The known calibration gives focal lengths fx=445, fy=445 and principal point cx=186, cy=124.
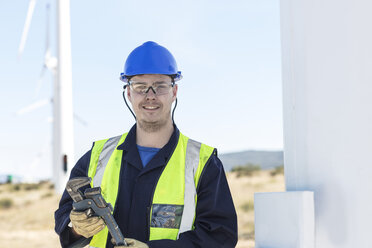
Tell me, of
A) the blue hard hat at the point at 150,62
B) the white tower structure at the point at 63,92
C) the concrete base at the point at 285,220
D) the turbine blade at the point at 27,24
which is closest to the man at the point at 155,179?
the blue hard hat at the point at 150,62

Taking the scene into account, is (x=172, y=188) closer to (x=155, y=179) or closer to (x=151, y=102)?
(x=155, y=179)

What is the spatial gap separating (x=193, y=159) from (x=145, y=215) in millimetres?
534

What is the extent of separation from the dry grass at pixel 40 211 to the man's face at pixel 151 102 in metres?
11.4

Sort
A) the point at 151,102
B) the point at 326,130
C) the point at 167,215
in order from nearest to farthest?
the point at 326,130 → the point at 167,215 → the point at 151,102

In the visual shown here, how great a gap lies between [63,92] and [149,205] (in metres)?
12.0

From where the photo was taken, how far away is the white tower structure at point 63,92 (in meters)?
14.4

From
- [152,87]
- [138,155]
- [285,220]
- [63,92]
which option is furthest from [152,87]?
[63,92]


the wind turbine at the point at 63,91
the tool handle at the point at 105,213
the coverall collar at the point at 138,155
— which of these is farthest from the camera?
the wind turbine at the point at 63,91

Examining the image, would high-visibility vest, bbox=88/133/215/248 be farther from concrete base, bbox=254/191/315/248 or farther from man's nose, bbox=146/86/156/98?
concrete base, bbox=254/191/315/248

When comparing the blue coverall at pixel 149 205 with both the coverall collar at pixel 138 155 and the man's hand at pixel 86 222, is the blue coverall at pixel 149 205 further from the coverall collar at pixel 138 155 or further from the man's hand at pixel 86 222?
the man's hand at pixel 86 222

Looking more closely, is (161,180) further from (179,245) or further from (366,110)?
(366,110)

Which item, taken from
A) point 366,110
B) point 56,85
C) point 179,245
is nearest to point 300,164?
point 366,110

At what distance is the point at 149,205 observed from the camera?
3.18 m

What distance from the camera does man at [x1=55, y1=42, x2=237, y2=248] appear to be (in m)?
3.05
